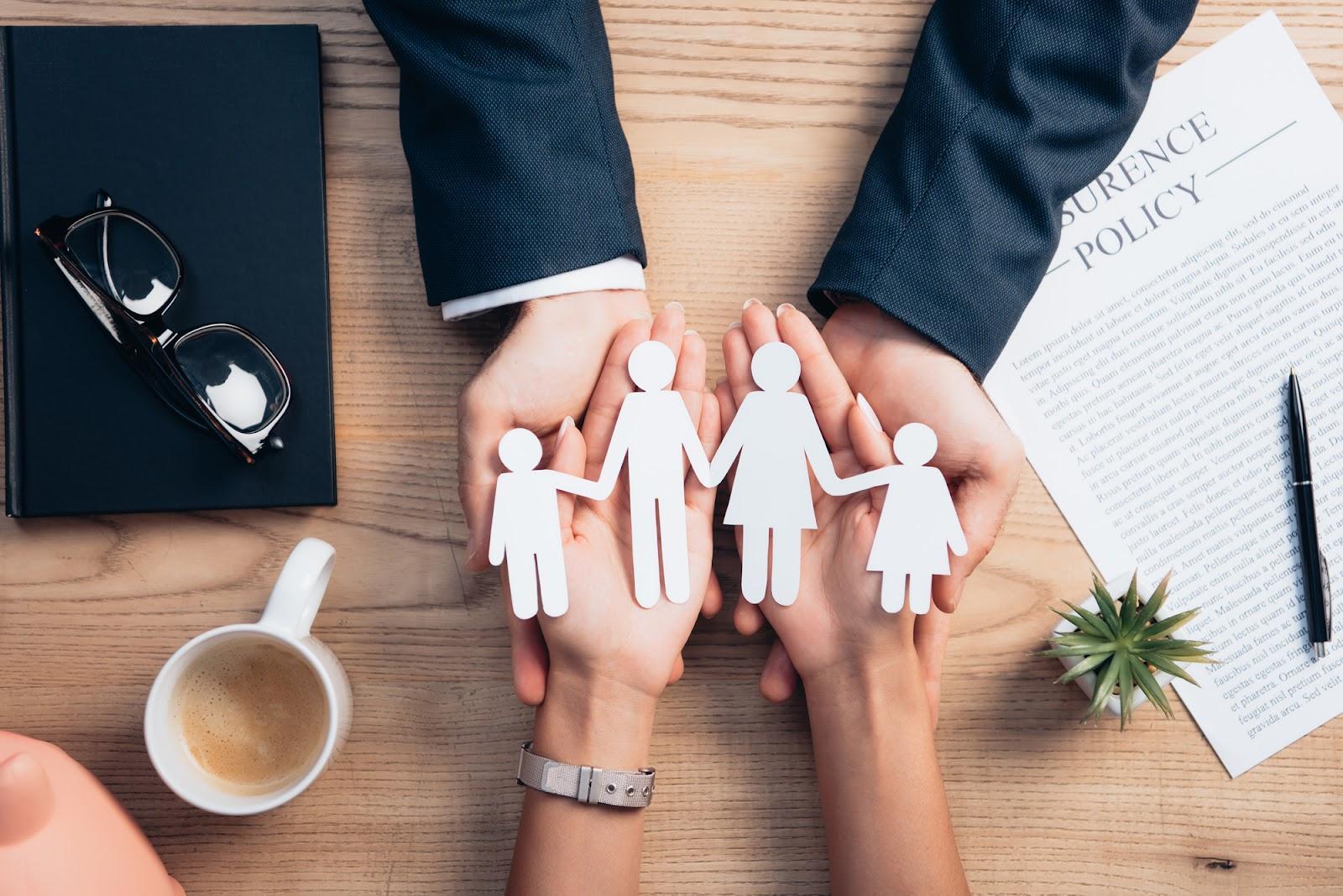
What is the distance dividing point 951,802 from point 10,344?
1031 mm

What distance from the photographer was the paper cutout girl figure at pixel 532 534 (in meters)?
0.79

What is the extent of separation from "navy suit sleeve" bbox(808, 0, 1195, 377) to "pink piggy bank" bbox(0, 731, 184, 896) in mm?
744

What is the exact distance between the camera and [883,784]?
81 centimetres

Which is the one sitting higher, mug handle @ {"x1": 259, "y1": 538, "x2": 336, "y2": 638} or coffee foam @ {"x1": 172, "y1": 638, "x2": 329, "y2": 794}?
mug handle @ {"x1": 259, "y1": 538, "x2": 336, "y2": 638}

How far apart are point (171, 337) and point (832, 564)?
660 millimetres

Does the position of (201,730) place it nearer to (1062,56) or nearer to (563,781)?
(563,781)

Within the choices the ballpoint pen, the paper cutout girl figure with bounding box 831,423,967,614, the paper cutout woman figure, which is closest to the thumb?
the paper cutout woman figure

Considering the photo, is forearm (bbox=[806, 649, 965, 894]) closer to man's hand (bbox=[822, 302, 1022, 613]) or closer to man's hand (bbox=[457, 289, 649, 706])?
man's hand (bbox=[822, 302, 1022, 613])

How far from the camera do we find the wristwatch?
80 centimetres

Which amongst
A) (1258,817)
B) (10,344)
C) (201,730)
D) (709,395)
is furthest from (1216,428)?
(10,344)

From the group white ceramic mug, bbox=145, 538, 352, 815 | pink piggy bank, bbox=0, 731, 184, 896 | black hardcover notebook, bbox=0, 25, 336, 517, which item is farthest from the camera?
black hardcover notebook, bbox=0, 25, 336, 517

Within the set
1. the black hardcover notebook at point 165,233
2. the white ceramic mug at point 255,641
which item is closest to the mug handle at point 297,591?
the white ceramic mug at point 255,641

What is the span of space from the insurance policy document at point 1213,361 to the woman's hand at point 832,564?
7.7 inches

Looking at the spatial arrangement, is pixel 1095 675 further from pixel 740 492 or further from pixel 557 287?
pixel 557 287
